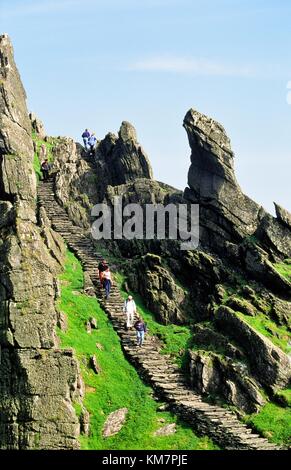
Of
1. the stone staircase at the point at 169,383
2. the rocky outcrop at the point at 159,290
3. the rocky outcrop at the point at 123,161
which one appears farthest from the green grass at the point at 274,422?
the rocky outcrop at the point at 123,161

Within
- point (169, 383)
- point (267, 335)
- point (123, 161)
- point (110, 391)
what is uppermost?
point (123, 161)

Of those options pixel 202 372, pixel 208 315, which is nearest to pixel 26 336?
pixel 202 372

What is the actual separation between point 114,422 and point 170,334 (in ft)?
32.8

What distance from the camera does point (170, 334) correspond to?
5272 cm

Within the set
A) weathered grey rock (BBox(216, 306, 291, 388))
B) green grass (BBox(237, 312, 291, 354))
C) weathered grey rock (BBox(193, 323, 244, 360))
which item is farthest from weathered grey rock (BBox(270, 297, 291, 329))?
weathered grey rock (BBox(193, 323, 244, 360))

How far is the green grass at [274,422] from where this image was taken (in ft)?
144

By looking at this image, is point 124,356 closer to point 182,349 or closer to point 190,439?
point 182,349

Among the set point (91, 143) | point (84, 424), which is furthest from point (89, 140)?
point (84, 424)

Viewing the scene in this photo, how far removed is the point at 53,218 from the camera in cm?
6359

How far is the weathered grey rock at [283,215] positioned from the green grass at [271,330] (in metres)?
8.72

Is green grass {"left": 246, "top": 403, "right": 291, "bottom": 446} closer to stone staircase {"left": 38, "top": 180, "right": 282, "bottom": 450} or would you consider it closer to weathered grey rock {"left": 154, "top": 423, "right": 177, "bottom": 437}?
stone staircase {"left": 38, "top": 180, "right": 282, "bottom": 450}

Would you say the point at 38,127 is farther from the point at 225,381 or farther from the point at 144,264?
the point at 225,381

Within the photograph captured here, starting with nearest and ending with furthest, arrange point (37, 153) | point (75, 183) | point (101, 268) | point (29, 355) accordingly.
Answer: point (29, 355)
point (101, 268)
point (75, 183)
point (37, 153)

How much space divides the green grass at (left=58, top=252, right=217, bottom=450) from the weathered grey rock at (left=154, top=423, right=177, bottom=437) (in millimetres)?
248
